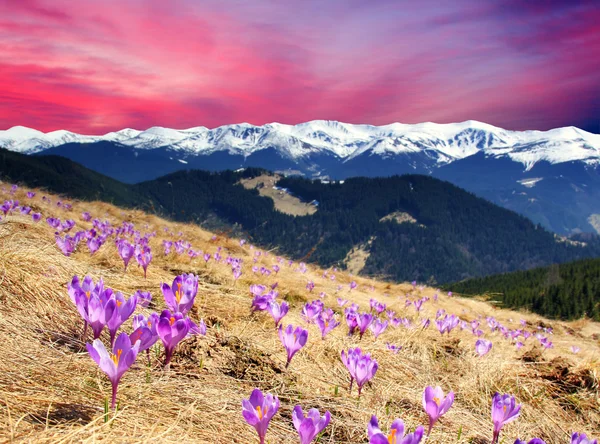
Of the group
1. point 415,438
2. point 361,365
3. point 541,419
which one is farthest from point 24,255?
point 541,419

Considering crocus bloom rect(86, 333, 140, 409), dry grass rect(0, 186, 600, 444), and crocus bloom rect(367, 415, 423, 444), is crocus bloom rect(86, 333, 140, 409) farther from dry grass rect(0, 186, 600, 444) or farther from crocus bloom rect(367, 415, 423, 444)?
crocus bloom rect(367, 415, 423, 444)

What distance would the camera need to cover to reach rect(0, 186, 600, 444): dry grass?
177cm

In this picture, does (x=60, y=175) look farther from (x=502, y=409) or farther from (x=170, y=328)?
(x=502, y=409)

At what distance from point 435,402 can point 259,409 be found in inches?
36.0

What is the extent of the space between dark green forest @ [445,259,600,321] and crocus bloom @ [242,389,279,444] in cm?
6292

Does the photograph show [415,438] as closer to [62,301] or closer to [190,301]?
[190,301]

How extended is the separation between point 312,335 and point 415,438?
276 cm

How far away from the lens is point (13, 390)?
1.81m

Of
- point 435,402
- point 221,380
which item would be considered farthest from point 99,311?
point 435,402

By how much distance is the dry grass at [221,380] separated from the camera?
1768mm

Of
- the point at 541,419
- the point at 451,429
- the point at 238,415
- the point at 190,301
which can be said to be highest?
the point at 190,301

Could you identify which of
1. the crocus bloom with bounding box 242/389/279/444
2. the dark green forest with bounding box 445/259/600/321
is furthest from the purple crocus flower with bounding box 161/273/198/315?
the dark green forest with bounding box 445/259/600/321

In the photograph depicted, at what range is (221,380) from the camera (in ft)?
8.17

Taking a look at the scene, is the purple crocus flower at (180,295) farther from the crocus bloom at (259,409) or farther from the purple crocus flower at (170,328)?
the crocus bloom at (259,409)
